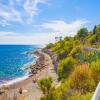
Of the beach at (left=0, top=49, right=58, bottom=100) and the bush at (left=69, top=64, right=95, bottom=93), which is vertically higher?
the bush at (left=69, top=64, right=95, bottom=93)

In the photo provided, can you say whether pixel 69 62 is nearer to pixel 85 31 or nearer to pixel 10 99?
pixel 10 99

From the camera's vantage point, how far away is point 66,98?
78.9 ft

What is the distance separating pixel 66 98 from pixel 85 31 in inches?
3879

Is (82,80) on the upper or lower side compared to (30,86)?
upper

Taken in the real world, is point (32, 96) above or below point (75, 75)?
below

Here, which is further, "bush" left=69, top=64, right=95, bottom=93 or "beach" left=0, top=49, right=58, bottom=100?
"beach" left=0, top=49, right=58, bottom=100

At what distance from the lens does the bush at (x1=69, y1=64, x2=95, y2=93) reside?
2513 cm

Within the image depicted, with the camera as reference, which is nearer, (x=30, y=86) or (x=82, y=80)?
(x=82, y=80)

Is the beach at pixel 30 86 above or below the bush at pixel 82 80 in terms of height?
below

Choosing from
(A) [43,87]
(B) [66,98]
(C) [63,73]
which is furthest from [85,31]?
(B) [66,98]

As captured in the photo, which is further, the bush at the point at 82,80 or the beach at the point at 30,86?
the beach at the point at 30,86

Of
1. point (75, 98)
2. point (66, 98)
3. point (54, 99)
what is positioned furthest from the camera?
point (54, 99)

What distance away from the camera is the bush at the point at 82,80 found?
25.1m

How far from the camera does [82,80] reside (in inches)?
1006
